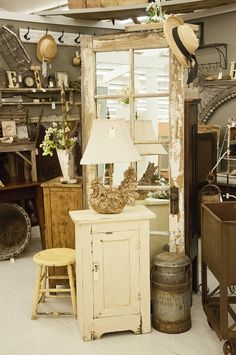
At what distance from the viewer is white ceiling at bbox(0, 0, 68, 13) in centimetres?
912

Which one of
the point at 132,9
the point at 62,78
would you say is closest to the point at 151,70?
the point at 132,9

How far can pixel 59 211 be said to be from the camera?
4.30 m

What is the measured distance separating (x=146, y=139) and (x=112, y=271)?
1080mm

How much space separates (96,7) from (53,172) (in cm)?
220

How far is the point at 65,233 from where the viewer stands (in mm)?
4309

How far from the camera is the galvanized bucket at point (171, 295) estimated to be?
352cm

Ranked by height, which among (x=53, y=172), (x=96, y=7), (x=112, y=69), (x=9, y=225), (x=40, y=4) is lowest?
(x=9, y=225)

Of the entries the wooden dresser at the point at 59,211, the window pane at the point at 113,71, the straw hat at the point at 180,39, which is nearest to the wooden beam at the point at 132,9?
the window pane at the point at 113,71

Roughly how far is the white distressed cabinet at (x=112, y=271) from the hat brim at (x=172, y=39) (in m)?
1.14

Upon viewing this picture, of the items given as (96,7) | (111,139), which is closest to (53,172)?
(96,7)

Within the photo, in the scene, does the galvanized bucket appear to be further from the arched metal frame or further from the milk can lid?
the arched metal frame

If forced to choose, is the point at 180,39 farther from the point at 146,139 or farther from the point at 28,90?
the point at 28,90

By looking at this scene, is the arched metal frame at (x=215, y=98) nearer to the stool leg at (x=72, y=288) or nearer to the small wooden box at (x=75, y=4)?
the small wooden box at (x=75, y=4)

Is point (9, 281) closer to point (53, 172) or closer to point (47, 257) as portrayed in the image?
point (47, 257)
